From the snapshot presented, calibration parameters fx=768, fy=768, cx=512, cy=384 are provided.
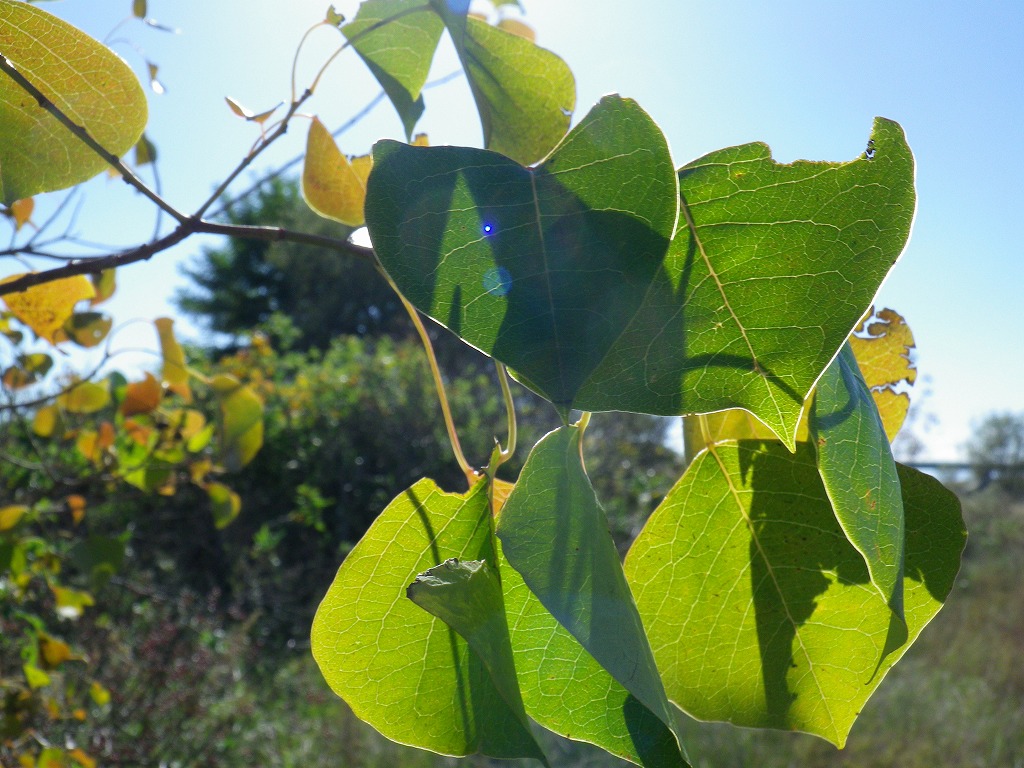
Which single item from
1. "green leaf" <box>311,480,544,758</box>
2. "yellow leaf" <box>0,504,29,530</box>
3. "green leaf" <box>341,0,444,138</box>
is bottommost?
"green leaf" <box>311,480,544,758</box>

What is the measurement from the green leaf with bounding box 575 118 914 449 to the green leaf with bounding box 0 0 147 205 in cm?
34

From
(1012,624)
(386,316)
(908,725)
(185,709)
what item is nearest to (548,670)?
(185,709)

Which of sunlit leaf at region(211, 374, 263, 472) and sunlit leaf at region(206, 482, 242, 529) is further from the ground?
sunlit leaf at region(211, 374, 263, 472)

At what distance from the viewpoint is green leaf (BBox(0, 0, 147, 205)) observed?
421 mm

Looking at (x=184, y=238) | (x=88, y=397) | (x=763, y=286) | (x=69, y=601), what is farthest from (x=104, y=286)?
(x=763, y=286)

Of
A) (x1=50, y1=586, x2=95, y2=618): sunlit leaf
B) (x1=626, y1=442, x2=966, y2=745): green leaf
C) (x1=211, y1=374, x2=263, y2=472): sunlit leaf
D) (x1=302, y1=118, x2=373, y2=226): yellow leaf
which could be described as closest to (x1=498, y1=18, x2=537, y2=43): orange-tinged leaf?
(x1=302, y1=118, x2=373, y2=226): yellow leaf

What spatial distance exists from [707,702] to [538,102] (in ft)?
1.06

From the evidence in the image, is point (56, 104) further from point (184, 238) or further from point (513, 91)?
point (513, 91)

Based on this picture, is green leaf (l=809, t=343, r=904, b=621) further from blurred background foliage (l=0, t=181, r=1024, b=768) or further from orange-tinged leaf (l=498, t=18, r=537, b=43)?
blurred background foliage (l=0, t=181, r=1024, b=768)

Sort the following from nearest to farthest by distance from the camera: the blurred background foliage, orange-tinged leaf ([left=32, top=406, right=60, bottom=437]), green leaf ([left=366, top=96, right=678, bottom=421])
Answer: green leaf ([left=366, top=96, right=678, bottom=421]), orange-tinged leaf ([left=32, top=406, right=60, bottom=437]), the blurred background foliage

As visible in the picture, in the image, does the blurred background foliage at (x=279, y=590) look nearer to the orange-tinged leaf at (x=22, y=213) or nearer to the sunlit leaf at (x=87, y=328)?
the sunlit leaf at (x=87, y=328)

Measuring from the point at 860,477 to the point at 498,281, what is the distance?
15 cm

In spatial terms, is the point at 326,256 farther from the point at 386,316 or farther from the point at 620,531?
the point at 620,531

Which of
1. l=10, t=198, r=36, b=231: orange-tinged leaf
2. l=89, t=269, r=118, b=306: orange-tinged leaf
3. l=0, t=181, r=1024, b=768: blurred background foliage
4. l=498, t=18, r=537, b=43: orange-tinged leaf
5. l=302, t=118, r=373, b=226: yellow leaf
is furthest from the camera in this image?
l=0, t=181, r=1024, b=768: blurred background foliage
